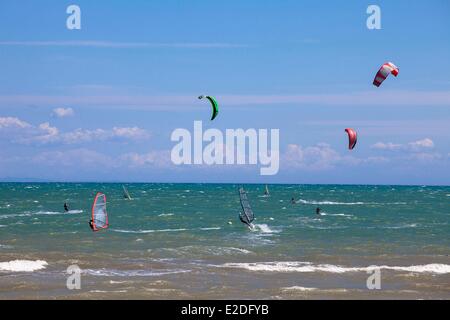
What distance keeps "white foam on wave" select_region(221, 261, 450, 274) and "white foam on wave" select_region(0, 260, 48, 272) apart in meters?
6.28

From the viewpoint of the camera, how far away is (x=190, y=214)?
173 feet

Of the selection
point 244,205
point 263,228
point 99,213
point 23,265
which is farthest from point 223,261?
point 263,228

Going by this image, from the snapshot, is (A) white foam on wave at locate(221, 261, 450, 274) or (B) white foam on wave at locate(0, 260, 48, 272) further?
(A) white foam on wave at locate(221, 261, 450, 274)

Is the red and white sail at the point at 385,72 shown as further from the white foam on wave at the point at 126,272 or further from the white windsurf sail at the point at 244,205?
the white foam on wave at the point at 126,272

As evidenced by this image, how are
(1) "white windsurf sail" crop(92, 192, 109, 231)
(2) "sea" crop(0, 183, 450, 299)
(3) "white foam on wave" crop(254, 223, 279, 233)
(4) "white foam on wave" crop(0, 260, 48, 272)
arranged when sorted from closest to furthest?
(2) "sea" crop(0, 183, 450, 299) → (4) "white foam on wave" crop(0, 260, 48, 272) → (1) "white windsurf sail" crop(92, 192, 109, 231) → (3) "white foam on wave" crop(254, 223, 279, 233)

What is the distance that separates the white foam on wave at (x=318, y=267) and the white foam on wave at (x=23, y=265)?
6282 mm

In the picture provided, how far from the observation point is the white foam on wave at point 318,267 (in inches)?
861

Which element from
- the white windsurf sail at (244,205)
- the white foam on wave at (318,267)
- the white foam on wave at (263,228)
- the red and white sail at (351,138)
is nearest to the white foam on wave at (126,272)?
the white foam on wave at (318,267)

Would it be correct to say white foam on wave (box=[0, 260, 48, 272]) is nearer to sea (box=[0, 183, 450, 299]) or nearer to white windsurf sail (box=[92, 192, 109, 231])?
sea (box=[0, 183, 450, 299])

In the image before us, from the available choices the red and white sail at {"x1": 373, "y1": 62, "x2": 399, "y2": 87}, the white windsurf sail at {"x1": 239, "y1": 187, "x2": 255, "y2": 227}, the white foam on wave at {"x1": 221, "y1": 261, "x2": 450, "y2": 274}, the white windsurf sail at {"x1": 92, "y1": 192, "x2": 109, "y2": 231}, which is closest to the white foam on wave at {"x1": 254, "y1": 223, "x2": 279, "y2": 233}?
the white windsurf sail at {"x1": 239, "y1": 187, "x2": 255, "y2": 227}

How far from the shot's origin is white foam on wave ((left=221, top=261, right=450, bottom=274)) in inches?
861

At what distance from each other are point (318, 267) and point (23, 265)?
32.7 feet
